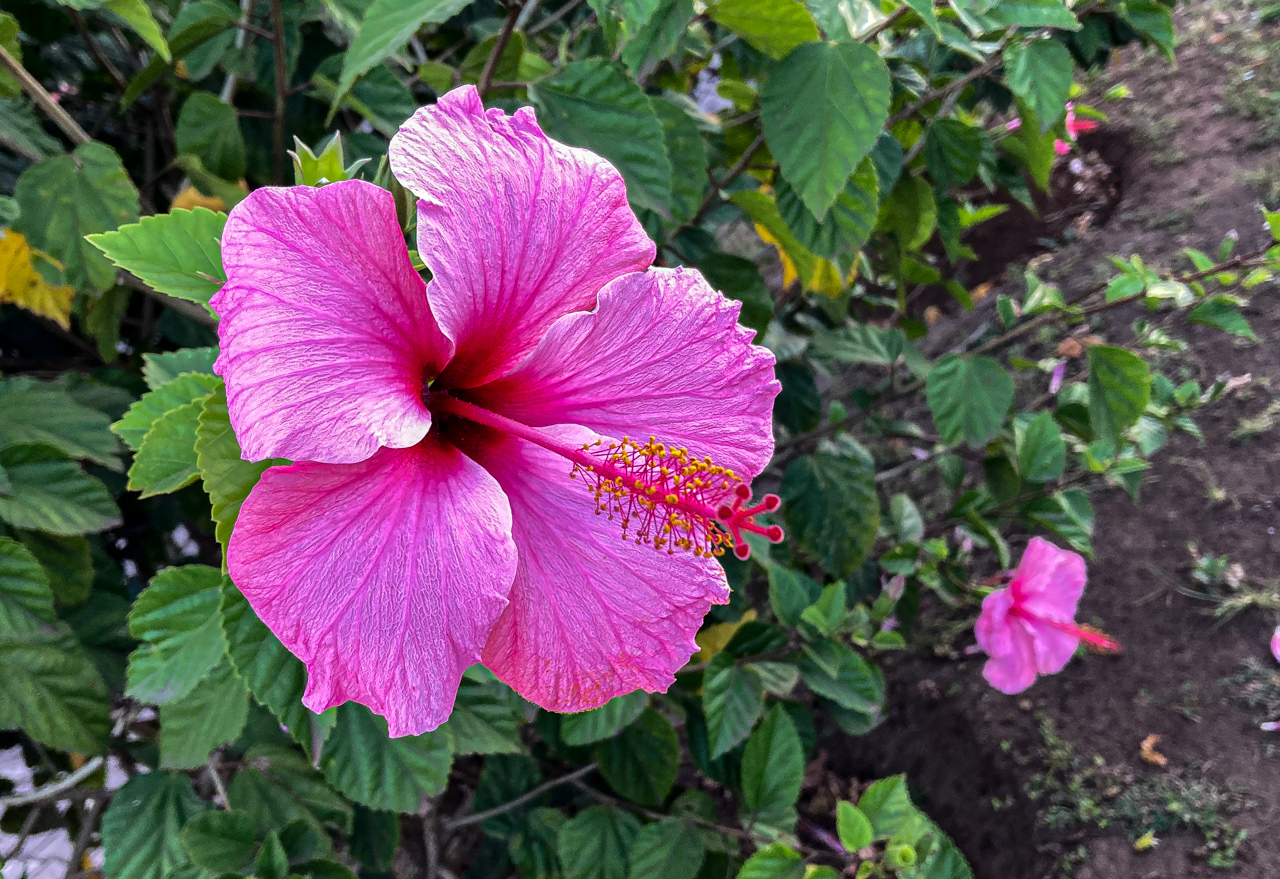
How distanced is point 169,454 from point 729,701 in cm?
85

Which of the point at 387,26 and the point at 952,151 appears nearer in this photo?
the point at 387,26

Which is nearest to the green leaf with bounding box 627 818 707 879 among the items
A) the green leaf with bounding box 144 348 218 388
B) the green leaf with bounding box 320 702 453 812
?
the green leaf with bounding box 320 702 453 812

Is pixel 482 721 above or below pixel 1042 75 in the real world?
below

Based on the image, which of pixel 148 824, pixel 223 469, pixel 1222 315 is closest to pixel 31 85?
pixel 223 469

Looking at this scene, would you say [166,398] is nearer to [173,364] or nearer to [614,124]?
[173,364]

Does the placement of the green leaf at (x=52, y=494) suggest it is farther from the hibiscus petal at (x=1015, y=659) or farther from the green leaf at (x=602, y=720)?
the hibiscus petal at (x=1015, y=659)

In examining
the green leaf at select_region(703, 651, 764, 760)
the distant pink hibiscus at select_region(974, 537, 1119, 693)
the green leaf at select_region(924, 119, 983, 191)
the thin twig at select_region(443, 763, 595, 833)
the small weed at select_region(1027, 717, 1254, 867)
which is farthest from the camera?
the small weed at select_region(1027, 717, 1254, 867)

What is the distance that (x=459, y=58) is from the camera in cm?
175

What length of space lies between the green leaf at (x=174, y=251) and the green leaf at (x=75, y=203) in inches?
15.2

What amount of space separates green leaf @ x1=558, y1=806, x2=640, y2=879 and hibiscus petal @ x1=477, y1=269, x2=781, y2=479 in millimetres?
925

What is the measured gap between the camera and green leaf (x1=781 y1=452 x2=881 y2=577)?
155 centimetres

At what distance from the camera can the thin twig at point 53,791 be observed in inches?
44.1

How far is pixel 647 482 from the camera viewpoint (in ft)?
1.96

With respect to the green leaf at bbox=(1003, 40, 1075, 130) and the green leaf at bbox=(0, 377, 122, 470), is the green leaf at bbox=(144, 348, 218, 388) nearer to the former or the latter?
the green leaf at bbox=(0, 377, 122, 470)
